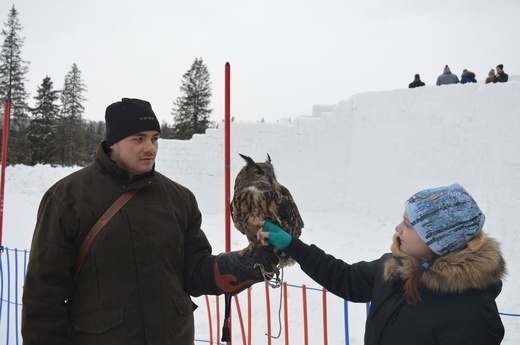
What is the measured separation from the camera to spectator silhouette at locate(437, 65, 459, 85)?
34.5 ft

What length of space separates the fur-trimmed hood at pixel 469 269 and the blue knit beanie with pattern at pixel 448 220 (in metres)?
0.04

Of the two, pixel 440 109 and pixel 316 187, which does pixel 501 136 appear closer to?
pixel 440 109


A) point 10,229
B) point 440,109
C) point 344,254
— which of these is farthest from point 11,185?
point 440,109

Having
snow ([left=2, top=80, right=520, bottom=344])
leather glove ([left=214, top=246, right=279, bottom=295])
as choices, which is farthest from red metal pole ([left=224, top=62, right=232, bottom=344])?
snow ([left=2, top=80, right=520, bottom=344])

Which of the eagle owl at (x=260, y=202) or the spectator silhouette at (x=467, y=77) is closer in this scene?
the eagle owl at (x=260, y=202)

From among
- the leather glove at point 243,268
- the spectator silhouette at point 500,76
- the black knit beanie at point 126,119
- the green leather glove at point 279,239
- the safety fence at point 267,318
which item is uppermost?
the spectator silhouette at point 500,76

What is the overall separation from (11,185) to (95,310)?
15.2 m

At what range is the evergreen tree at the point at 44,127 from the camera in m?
26.7

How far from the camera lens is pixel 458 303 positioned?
146 centimetres

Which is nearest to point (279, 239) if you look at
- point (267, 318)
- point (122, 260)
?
point (122, 260)

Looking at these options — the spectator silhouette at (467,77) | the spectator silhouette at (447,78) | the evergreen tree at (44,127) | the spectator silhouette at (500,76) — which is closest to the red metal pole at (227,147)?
the spectator silhouette at (447,78)

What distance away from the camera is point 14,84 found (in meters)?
27.0

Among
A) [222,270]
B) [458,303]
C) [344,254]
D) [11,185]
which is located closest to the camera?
[458,303]

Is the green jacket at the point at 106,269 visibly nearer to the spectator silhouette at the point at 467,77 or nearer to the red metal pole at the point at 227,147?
the red metal pole at the point at 227,147
